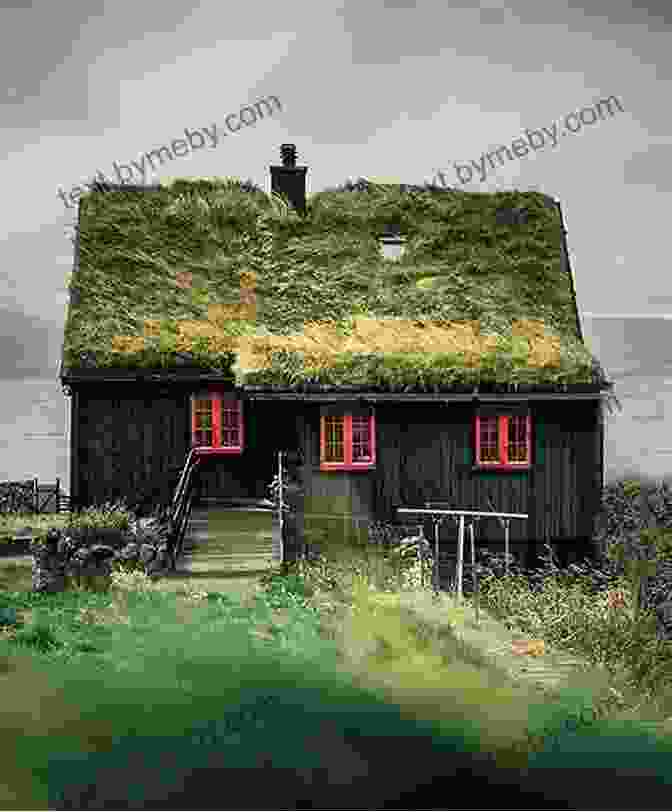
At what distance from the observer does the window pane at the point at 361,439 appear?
18.6 meters

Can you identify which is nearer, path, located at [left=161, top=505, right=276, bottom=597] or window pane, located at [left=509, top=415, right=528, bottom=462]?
path, located at [left=161, top=505, right=276, bottom=597]

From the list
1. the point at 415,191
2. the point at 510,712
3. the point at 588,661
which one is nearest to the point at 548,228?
the point at 415,191

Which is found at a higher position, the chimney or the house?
the chimney

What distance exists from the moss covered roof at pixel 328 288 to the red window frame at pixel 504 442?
2.40 ft

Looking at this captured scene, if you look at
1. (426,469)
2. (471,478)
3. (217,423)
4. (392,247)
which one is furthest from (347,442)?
(392,247)

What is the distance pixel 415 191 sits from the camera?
22844mm

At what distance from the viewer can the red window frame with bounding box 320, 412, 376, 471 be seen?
60.6 ft

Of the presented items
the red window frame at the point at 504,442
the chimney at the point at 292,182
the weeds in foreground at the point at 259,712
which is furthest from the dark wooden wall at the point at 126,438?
the weeds in foreground at the point at 259,712

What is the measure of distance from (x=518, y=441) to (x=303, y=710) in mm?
8252

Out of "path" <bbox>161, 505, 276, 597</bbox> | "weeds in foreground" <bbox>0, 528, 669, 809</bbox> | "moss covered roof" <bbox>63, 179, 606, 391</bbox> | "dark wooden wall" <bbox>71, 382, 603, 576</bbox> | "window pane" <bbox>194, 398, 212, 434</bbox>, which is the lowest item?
"weeds in foreground" <bbox>0, 528, 669, 809</bbox>

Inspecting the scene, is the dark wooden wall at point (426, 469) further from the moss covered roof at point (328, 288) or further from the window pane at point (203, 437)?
the window pane at point (203, 437)

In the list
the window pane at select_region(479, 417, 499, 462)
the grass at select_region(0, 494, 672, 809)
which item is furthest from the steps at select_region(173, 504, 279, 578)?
the window pane at select_region(479, 417, 499, 462)

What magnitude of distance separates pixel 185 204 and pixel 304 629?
1053 cm

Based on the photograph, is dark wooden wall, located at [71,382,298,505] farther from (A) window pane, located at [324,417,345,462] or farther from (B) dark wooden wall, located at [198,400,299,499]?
(A) window pane, located at [324,417,345,462]
